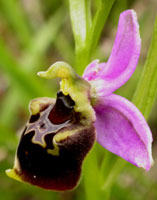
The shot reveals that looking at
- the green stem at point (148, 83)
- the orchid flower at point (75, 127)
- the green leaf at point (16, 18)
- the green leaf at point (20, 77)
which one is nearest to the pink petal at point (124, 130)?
the orchid flower at point (75, 127)

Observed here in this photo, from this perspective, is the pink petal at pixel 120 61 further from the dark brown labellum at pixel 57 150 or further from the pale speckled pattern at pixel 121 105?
the dark brown labellum at pixel 57 150

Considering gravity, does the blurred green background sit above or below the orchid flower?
below

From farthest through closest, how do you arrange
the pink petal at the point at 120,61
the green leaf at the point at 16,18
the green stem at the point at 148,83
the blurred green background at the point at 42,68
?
the green leaf at the point at 16,18, the blurred green background at the point at 42,68, the green stem at the point at 148,83, the pink petal at the point at 120,61

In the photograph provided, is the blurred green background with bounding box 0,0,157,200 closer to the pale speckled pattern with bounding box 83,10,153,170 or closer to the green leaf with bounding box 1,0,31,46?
the green leaf with bounding box 1,0,31,46

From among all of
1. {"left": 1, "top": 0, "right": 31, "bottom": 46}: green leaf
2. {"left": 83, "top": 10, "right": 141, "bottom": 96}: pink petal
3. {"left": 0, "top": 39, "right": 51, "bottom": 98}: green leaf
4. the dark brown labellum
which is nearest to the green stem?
{"left": 83, "top": 10, "right": 141, "bottom": 96}: pink petal

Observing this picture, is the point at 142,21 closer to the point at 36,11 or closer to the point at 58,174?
the point at 36,11

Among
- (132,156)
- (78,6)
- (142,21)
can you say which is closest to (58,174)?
(132,156)
